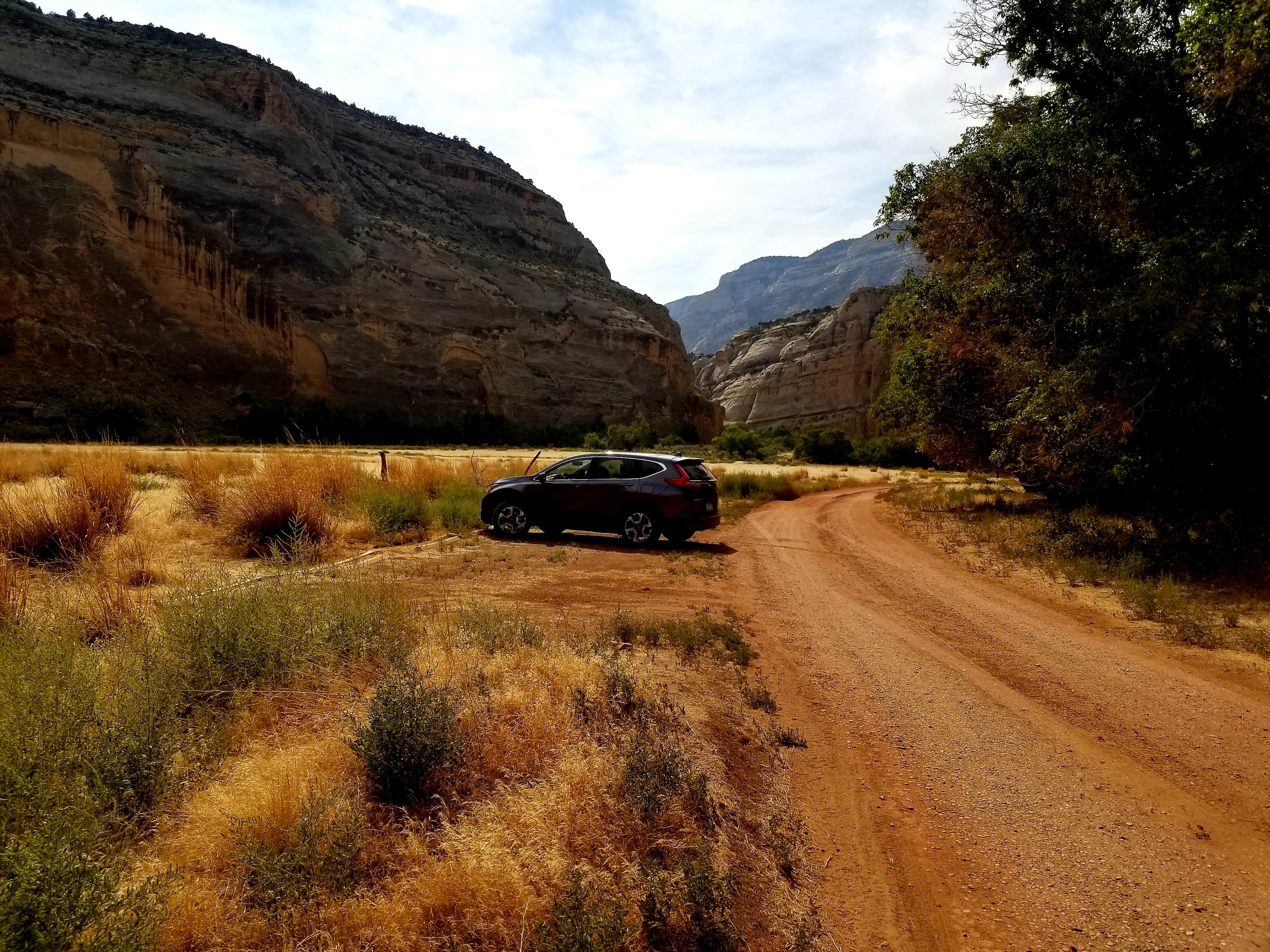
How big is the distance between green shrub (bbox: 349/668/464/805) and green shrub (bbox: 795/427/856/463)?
52.5 m

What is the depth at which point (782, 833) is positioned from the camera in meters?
3.44

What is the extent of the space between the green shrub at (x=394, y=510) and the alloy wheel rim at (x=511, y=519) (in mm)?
1434

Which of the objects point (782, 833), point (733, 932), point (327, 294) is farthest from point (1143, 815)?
point (327, 294)

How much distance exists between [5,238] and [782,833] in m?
58.4

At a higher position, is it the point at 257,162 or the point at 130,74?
the point at 130,74

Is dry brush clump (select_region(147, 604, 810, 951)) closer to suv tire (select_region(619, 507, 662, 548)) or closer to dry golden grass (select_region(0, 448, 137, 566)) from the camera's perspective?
dry golden grass (select_region(0, 448, 137, 566))

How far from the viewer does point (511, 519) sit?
12.6 meters

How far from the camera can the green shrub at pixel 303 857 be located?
2.42 m

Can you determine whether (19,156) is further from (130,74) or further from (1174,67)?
(1174,67)

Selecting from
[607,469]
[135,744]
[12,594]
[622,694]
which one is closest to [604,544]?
[607,469]

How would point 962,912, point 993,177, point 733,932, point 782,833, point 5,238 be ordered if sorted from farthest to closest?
point 5,238, point 993,177, point 782,833, point 962,912, point 733,932

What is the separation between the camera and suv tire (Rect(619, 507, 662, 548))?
12.1 metres

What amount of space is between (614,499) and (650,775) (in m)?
9.00

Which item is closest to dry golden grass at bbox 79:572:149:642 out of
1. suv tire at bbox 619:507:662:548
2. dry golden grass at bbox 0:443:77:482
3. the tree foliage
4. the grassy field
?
the grassy field
